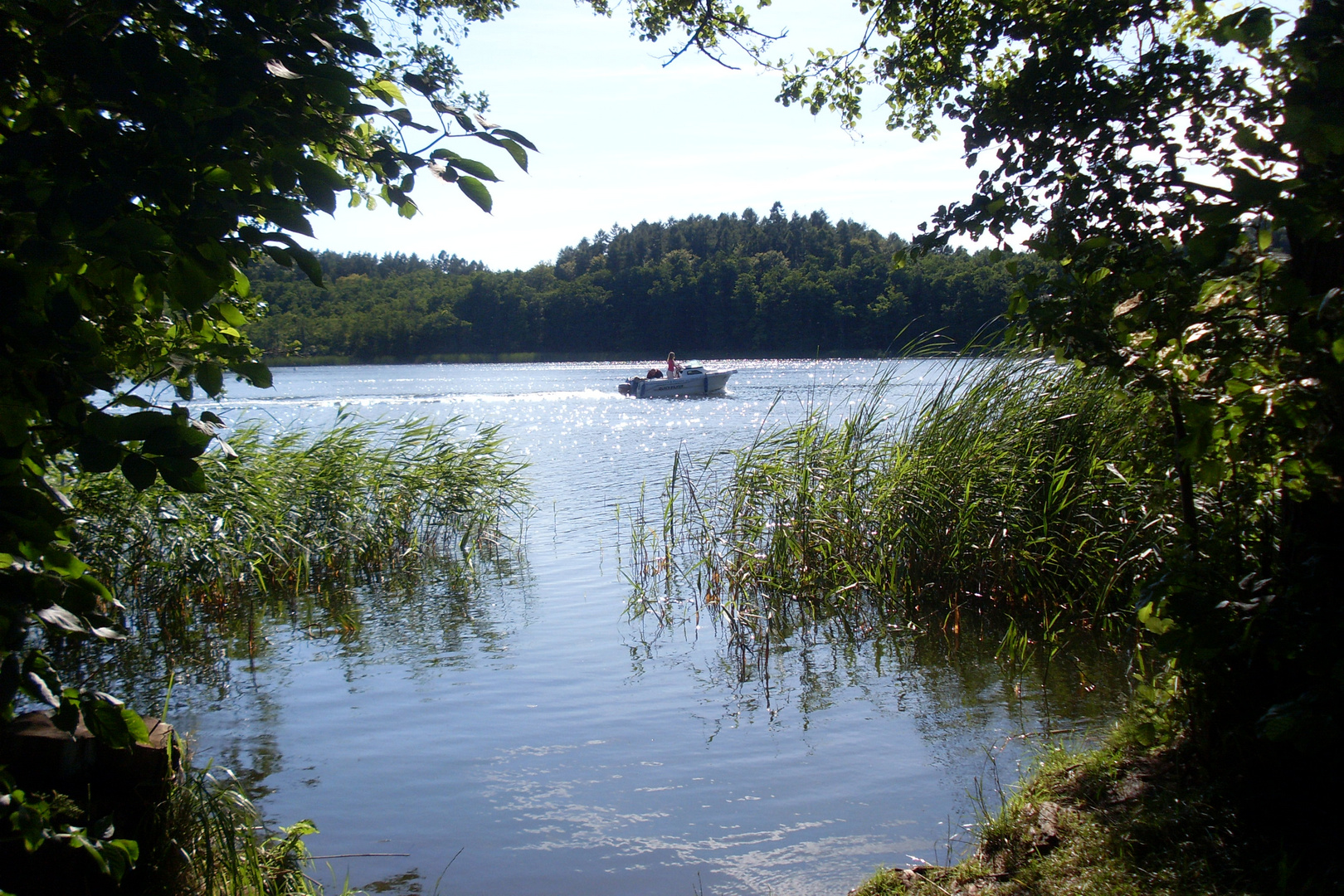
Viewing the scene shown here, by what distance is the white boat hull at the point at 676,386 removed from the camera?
4253cm

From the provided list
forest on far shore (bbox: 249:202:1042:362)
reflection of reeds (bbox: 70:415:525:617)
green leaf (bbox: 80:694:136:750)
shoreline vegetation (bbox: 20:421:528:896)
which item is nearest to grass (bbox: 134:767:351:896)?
shoreline vegetation (bbox: 20:421:528:896)

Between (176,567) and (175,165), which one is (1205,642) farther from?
(176,567)

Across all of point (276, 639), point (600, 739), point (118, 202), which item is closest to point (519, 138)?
point (118, 202)

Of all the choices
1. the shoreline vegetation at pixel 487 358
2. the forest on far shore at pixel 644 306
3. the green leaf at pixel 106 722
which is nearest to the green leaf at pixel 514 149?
the green leaf at pixel 106 722

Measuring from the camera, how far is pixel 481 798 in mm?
5219

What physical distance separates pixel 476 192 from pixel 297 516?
916 cm

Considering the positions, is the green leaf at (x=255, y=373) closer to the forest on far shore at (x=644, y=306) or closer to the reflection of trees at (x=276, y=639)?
the reflection of trees at (x=276, y=639)

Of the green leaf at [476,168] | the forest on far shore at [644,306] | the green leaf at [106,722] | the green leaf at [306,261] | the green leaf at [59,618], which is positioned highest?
the forest on far shore at [644,306]

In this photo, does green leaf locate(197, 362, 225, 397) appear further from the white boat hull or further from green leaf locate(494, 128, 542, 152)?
the white boat hull

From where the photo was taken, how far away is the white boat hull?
4253 cm

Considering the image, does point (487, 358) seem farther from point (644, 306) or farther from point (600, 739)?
point (600, 739)

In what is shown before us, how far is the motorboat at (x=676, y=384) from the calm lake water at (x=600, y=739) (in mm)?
32825

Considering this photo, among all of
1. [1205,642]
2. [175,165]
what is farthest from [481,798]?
[175,165]

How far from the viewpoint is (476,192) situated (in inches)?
78.3
